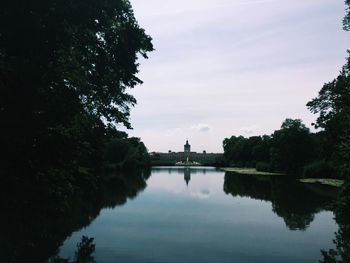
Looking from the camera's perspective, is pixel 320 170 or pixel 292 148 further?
pixel 292 148

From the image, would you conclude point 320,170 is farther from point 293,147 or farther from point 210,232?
point 210,232

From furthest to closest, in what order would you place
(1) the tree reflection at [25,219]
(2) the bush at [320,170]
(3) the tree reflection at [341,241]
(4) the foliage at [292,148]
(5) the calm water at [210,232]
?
(4) the foliage at [292,148], (2) the bush at [320,170], (5) the calm water at [210,232], (3) the tree reflection at [341,241], (1) the tree reflection at [25,219]

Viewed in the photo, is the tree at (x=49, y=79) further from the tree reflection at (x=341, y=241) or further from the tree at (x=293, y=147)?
the tree at (x=293, y=147)

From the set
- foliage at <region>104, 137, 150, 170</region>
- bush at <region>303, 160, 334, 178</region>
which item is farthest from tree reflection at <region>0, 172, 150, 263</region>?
foliage at <region>104, 137, 150, 170</region>

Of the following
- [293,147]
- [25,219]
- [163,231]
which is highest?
[293,147]

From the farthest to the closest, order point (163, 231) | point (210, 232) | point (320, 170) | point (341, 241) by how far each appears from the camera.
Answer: point (320, 170) → point (163, 231) → point (210, 232) → point (341, 241)

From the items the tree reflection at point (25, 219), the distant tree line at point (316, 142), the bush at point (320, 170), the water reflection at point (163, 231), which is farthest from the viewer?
the bush at point (320, 170)

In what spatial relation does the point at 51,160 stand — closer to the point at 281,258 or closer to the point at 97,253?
the point at 97,253

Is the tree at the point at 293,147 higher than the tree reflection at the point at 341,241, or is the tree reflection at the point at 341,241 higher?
the tree at the point at 293,147

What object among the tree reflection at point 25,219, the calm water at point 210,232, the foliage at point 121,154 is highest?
the foliage at point 121,154

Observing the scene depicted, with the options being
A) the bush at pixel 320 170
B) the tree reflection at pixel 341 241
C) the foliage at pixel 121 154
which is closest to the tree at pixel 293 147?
the bush at pixel 320 170

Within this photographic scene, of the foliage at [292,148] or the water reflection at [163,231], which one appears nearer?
Answer: the water reflection at [163,231]

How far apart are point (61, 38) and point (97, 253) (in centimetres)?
993

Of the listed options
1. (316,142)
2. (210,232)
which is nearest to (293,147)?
(316,142)
